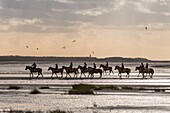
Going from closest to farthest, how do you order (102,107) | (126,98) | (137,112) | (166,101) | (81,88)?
(137,112) < (102,107) < (166,101) < (126,98) < (81,88)

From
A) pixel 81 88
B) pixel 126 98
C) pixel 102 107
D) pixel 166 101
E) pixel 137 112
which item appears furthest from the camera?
pixel 81 88

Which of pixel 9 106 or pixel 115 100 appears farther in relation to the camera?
pixel 115 100

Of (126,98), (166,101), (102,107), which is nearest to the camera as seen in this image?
(102,107)

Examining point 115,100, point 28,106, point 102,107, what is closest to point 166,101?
point 115,100

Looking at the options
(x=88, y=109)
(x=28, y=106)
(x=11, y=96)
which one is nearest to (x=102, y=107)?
(x=88, y=109)

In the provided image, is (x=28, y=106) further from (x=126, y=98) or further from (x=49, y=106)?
(x=126, y=98)

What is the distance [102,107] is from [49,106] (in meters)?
3.07

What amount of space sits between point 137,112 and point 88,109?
2.94 m

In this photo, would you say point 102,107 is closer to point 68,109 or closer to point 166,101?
point 68,109

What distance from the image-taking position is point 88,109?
3384 cm

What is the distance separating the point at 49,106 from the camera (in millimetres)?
35875

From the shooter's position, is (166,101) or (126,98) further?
(126,98)

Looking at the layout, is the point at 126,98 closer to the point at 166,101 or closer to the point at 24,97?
the point at 166,101

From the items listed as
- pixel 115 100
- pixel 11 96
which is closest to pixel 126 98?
pixel 115 100
